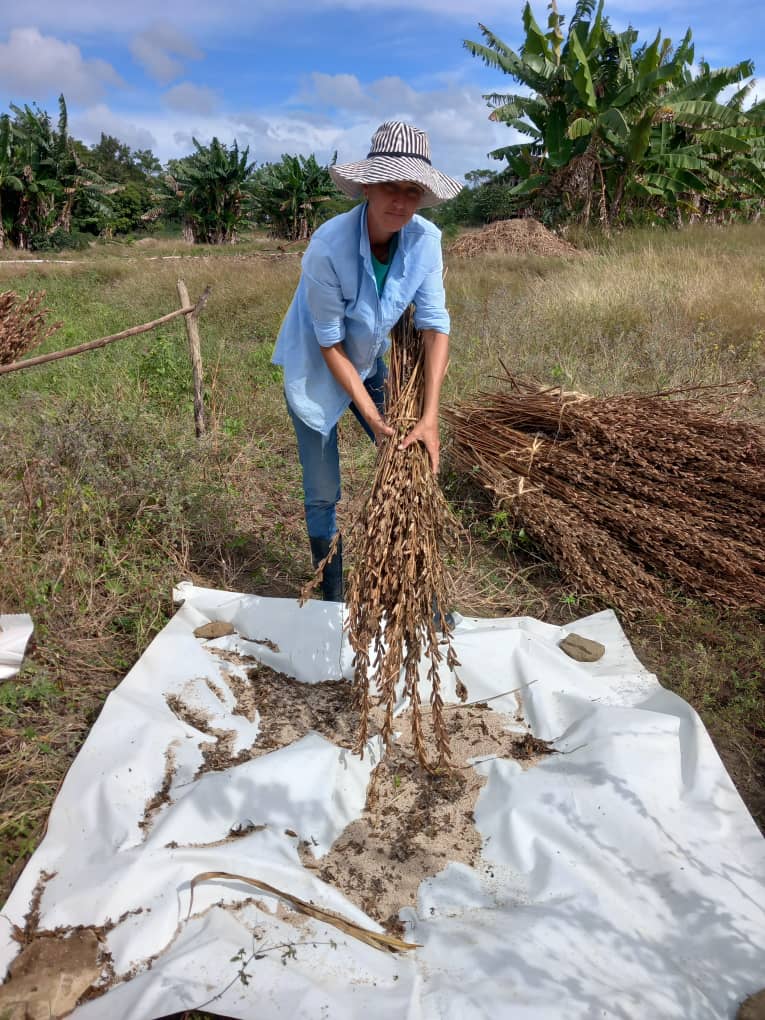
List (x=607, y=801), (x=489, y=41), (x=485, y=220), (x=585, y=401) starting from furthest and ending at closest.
A: 1. (x=485, y=220)
2. (x=489, y=41)
3. (x=585, y=401)
4. (x=607, y=801)

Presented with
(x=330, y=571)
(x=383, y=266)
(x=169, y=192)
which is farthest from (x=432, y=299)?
(x=169, y=192)

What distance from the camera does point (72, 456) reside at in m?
3.27

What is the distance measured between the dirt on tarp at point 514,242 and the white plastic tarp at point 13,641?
1119 cm

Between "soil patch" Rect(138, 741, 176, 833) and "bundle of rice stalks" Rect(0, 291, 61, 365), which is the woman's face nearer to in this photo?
"soil patch" Rect(138, 741, 176, 833)

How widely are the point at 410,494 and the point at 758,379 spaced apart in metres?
3.96

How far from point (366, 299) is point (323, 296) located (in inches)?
5.5

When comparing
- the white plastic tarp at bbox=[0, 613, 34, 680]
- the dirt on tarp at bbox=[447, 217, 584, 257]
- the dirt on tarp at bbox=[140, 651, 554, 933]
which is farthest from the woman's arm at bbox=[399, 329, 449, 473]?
the dirt on tarp at bbox=[447, 217, 584, 257]

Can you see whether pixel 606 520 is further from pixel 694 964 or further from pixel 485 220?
pixel 485 220

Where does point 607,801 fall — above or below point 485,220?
below

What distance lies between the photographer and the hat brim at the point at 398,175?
1.86 metres

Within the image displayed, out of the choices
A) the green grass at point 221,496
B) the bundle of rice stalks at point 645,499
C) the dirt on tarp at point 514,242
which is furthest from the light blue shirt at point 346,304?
the dirt on tarp at point 514,242

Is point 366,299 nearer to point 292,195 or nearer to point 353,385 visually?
point 353,385

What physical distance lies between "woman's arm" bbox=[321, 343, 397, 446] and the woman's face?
1.34 ft

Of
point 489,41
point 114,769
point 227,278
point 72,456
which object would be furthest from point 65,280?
point 114,769
